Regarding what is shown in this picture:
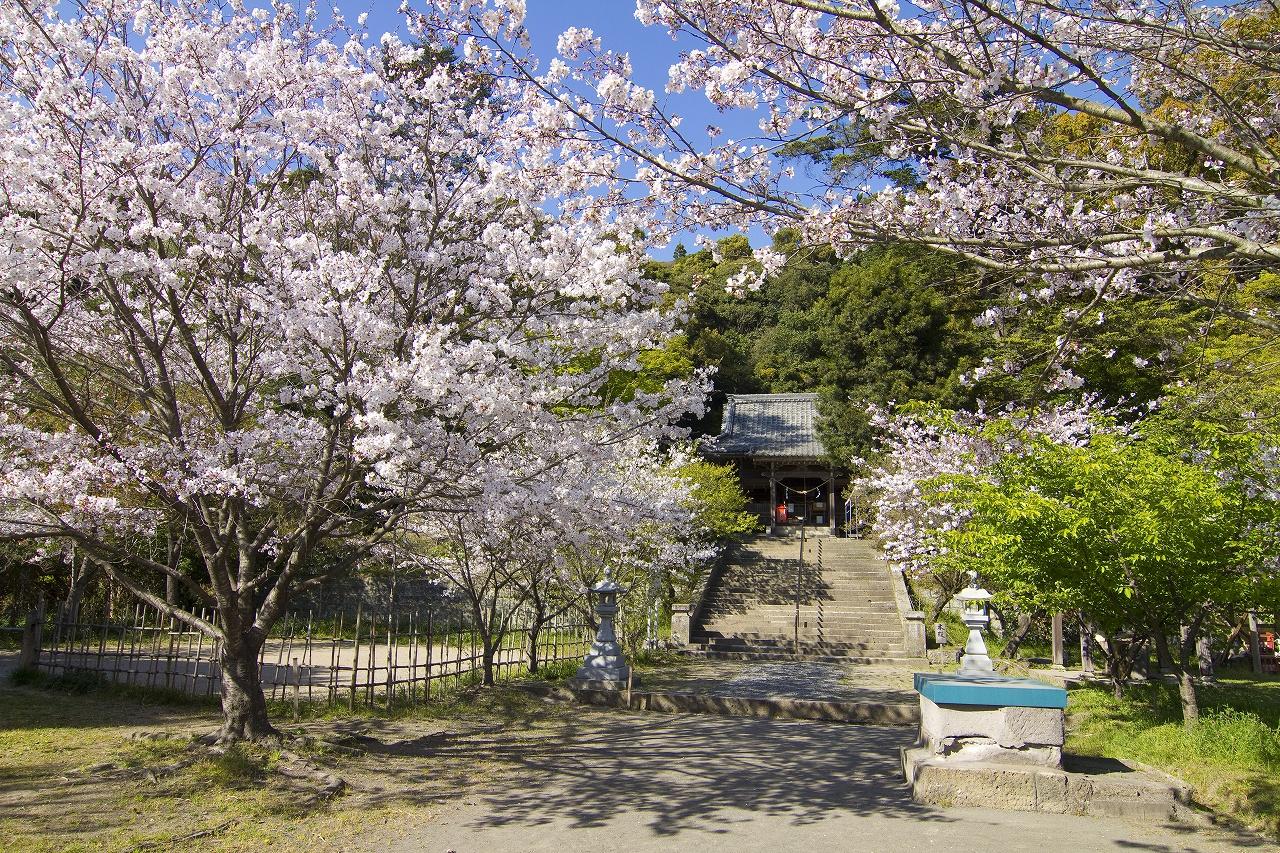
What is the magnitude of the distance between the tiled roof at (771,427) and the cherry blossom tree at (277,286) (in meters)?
19.9

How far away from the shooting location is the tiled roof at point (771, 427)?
93.4 feet

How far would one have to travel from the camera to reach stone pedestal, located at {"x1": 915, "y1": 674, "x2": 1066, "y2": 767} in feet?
20.4

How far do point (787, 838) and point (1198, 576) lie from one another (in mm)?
4576

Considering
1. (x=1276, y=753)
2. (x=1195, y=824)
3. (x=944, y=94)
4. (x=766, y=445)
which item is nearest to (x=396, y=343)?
(x=944, y=94)

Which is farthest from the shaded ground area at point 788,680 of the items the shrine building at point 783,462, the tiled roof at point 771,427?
the shrine building at point 783,462

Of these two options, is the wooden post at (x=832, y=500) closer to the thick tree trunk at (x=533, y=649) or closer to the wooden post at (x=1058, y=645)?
the wooden post at (x=1058, y=645)

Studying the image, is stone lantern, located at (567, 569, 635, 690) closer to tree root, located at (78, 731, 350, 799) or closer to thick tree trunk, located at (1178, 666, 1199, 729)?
Answer: tree root, located at (78, 731, 350, 799)

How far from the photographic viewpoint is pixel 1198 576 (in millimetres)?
7340

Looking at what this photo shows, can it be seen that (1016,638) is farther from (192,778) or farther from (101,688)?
(101,688)

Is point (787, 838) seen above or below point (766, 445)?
below

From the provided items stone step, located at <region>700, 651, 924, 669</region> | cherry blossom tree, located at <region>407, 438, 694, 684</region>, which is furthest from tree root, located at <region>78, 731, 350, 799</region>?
stone step, located at <region>700, 651, 924, 669</region>

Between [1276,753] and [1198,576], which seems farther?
[1198,576]

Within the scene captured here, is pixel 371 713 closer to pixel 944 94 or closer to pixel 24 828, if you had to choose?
pixel 24 828

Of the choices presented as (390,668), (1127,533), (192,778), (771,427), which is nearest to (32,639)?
(390,668)
